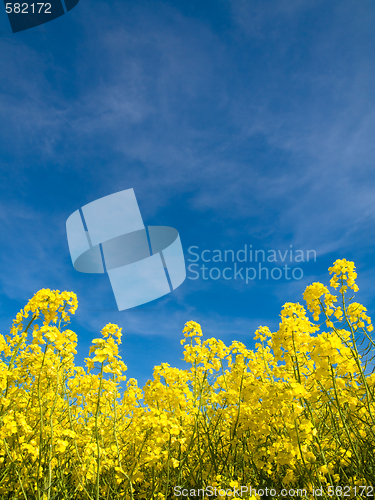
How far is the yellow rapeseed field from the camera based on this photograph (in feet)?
9.79

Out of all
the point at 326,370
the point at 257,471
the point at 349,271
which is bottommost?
the point at 257,471

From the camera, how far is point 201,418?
421 centimetres

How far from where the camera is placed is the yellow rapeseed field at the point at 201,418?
9.79ft

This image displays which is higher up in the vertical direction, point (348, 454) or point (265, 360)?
point (265, 360)

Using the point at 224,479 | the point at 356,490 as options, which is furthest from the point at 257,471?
the point at 356,490

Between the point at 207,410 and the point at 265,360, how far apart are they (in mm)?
1445

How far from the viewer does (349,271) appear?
3965 mm

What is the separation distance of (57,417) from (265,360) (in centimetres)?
340

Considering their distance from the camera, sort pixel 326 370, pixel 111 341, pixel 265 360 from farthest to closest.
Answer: pixel 265 360, pixel 111 341, pixel 326 370

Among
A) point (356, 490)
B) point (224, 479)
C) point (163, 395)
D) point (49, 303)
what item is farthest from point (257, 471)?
point (49, 303)

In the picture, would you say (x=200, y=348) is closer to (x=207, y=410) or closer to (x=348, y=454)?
(x=207, y=410)

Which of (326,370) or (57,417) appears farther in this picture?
(57,417)

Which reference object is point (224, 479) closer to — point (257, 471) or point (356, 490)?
point (257, 471)

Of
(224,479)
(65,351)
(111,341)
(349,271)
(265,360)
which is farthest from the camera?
(265,360)
